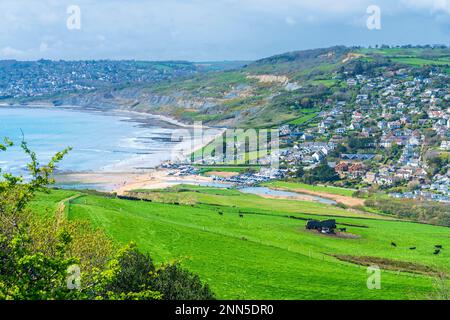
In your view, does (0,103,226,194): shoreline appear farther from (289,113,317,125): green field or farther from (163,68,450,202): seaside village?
(289,113,317,125): green field

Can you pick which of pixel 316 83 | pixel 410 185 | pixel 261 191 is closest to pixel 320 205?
pixel 261 191

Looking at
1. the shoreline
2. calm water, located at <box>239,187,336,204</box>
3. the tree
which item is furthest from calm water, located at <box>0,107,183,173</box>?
the tree

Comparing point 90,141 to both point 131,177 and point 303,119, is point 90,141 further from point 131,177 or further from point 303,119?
point 303,119

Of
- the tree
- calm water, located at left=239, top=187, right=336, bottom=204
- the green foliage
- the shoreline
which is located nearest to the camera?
the tree

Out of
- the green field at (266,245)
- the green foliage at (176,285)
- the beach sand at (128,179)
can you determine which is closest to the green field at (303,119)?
the beach sand at (128,179)

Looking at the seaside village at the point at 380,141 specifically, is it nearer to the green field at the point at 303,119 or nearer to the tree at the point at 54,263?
the green field at the point at 303,119
